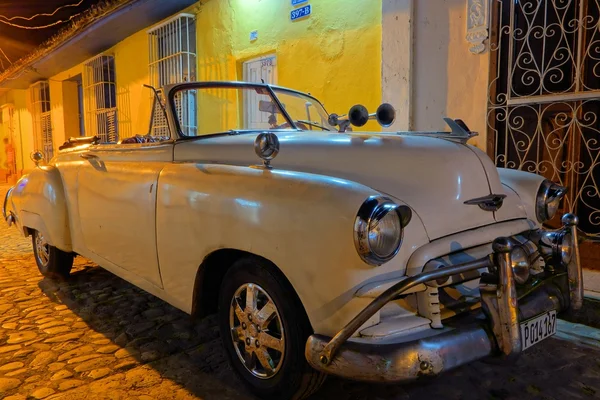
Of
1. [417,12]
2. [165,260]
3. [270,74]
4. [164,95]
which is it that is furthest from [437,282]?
[270,74]

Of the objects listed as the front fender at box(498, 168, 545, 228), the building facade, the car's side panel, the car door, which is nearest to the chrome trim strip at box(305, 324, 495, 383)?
the car's side panel

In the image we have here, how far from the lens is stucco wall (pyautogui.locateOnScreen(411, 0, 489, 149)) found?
480cm

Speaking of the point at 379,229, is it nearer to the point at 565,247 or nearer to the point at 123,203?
the point at 565,247

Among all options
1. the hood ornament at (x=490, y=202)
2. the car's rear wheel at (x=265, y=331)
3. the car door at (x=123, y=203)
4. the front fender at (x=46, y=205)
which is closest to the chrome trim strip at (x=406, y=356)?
the car's rear wheel at (x=265, y=331)

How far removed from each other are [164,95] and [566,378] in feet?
9.73

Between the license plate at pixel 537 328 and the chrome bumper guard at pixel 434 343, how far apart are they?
5 cm

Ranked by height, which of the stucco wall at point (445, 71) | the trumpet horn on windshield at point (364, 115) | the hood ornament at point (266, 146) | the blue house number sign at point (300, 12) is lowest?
the hood ornament at point (266, 146)

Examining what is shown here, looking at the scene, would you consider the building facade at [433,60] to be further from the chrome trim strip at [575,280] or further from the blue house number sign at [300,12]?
the chrome trim strip at [575,280]

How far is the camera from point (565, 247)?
2240 millimetres

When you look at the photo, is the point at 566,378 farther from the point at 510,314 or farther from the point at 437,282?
the point at 437,282

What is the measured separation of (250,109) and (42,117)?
50.3ft

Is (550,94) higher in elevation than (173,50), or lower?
lower

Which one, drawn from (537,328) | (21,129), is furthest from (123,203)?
(21,129)

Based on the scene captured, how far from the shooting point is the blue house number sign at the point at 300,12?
6.44m
